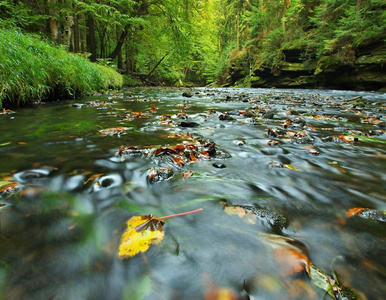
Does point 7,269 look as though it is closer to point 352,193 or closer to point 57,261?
point 57,261

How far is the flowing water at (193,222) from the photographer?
28.6 inches

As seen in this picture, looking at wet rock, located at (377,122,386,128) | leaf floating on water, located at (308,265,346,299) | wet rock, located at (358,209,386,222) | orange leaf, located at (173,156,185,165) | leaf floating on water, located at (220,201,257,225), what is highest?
wet rock, located at (377,122,386,128)

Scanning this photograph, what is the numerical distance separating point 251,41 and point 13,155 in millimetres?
31373

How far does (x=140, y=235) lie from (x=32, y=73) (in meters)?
5.33

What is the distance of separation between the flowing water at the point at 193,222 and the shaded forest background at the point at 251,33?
8397 millimetres

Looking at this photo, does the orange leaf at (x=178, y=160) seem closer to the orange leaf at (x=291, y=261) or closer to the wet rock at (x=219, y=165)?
the wet rock at (x=219, y=165)

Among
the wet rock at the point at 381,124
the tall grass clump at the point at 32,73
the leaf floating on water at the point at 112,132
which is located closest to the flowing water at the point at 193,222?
the leaf floating on water at the point at 112,132

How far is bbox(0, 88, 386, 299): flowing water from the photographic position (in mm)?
726

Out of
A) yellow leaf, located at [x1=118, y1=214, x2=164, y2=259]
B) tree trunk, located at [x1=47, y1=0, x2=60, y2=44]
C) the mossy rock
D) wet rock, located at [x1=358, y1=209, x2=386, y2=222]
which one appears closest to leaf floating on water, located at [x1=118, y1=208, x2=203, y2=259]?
yellow leaf, located at [x1=118, y1=214, x2=164, y2=259]

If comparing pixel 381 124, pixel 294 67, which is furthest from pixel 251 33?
pixel 381 124

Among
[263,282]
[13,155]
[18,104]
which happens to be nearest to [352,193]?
[263,282]

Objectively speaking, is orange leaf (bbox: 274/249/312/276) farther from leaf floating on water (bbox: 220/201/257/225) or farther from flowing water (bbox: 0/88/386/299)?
leaf floating on water (bbox: 220/201/257/225)

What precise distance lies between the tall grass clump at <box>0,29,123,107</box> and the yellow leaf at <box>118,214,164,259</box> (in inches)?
179

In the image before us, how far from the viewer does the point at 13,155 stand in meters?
1.78
